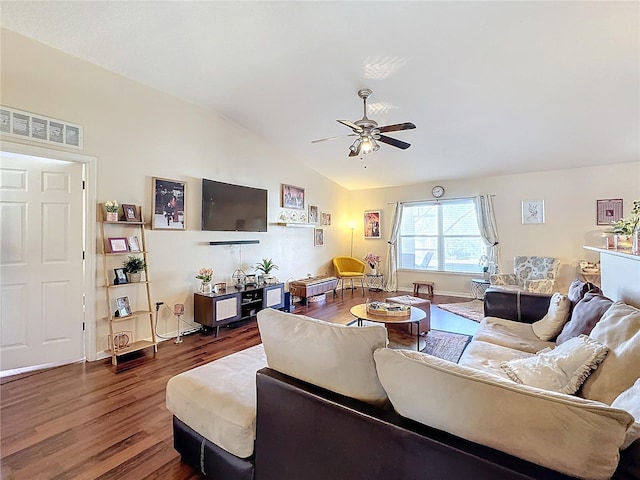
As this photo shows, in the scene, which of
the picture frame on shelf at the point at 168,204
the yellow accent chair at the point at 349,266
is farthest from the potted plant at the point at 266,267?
the yellow accent chair at the point at 349,266

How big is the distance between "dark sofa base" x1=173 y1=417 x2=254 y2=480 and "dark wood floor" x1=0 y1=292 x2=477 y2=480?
0.11m

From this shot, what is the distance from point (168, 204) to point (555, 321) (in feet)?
13.9

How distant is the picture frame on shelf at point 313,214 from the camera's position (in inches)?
254

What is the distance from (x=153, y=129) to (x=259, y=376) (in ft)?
11.5

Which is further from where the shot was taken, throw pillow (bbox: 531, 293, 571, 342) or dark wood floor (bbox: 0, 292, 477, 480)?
throw pillow (bbox: 531, 293, 571, 342)

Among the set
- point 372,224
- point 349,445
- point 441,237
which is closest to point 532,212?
point 441,237

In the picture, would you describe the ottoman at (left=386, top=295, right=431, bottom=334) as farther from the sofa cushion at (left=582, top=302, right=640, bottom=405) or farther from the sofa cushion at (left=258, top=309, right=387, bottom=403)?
the sofa cushion at (left=258, top=309, right=387, bottom=403)

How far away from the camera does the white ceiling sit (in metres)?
2.47

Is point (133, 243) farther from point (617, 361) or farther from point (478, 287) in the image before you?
point (478, 287)

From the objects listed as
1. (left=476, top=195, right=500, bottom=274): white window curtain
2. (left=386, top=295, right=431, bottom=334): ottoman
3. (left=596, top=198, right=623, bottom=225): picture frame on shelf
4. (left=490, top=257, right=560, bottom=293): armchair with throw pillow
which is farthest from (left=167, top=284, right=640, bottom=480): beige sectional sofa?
(left=596, top=198, right=623, bottom=225): picture frame on shelf

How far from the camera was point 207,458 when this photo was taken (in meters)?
1.57

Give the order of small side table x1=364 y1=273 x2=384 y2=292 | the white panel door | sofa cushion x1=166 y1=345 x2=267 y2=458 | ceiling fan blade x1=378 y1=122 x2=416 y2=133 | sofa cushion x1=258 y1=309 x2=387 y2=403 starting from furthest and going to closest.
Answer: small side table x1=364 y1=273 x2=384 y2=292 → ceiling fan blade x1=378 y1=122 x2=416 y2=133 → the white panel door → sofa cushion x1=166 y1=345 x2=267 y2=458 → sofa cushion x1=258 y1=309 x2=387 y2=403

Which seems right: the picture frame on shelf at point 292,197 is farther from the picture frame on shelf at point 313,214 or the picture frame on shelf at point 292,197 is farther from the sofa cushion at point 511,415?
the sofa cushion at point 511,415

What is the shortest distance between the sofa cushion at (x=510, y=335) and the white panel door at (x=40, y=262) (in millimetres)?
3907
